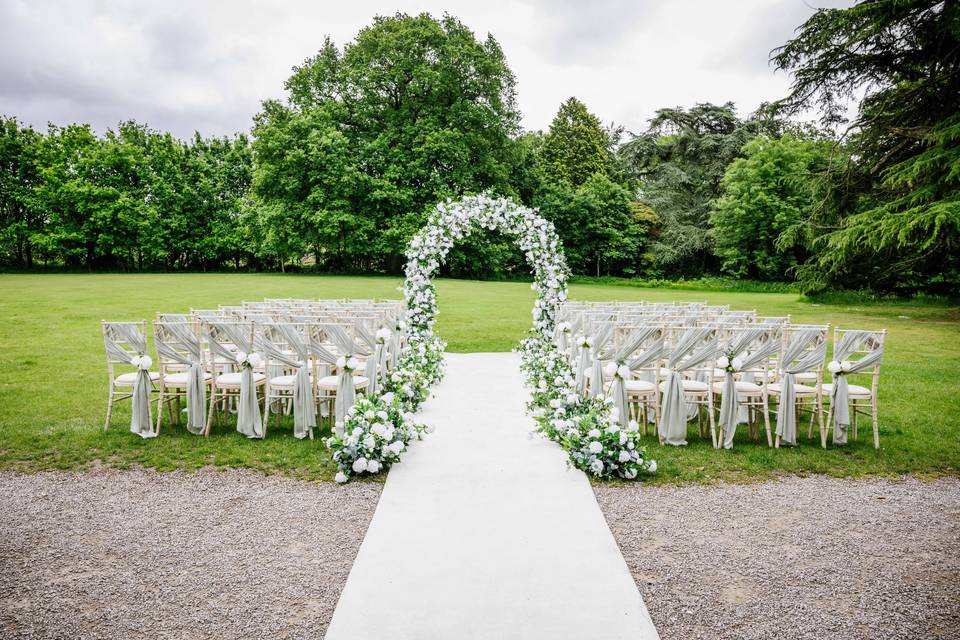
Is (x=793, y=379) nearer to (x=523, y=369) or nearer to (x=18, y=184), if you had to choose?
(x=523, y=369)

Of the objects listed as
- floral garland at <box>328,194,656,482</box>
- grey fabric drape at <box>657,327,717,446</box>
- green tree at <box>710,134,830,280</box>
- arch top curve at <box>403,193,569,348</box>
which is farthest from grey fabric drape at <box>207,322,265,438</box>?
green tree at <box>710,134,830,280</box>

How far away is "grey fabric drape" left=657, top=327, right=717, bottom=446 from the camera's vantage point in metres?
5.93

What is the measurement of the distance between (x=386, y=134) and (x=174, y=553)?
108 feet

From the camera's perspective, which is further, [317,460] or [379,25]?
[379,25]

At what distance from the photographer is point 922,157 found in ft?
56.7

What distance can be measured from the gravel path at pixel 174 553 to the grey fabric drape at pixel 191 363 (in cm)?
117

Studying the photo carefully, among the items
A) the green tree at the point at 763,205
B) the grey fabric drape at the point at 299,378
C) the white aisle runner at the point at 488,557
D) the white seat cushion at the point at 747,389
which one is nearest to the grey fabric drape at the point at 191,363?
the grey fabric drape at the point at 299,378

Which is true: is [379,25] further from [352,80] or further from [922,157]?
[922,157]

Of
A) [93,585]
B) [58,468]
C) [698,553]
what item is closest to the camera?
[93,585]

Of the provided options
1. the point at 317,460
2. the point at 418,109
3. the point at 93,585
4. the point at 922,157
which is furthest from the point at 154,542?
the point at 418,109

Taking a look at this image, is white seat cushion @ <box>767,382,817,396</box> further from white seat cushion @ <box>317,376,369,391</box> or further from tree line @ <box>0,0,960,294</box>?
tree line @ <box>0,0,960,294</box>

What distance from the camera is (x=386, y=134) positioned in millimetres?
33844

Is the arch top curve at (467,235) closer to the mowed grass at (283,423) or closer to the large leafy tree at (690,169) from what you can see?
the mowed grass at (283,423)

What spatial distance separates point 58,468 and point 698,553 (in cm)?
553
